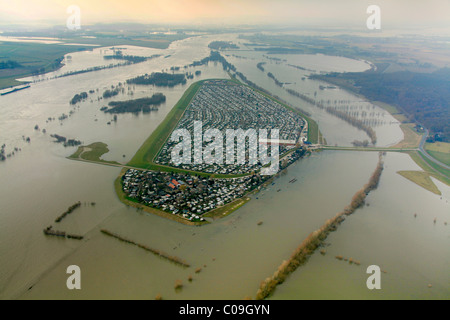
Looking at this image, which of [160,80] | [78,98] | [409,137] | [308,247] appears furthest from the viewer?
[160,80]

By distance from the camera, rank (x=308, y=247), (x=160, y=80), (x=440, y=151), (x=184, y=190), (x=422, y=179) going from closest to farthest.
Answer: (x=308, y=247)
(x=184, y=190)
(x=422, y=179)
(x=440, y=151)
(x=160, y=80)

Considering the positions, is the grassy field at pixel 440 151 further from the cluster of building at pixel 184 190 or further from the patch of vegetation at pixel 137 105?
the patch of vegetation at pixel 137 105

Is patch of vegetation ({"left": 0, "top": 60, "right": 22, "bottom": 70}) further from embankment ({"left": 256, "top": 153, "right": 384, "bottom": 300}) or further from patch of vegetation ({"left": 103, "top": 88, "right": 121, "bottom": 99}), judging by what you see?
embankment ({"left": 256, "top": 153, "right": 384, "bottom": 300})

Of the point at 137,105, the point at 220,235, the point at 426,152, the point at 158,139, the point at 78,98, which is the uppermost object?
the point at 78,98

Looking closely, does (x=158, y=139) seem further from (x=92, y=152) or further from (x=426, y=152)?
(x=426, y=152)

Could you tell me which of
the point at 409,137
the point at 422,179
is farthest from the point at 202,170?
the point at 409,137

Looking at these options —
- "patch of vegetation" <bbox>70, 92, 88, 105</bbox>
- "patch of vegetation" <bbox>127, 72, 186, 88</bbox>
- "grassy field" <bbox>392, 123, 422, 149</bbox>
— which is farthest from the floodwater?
"patch of vegetation" <bbox>127, 72, 186, 88</bbox>
